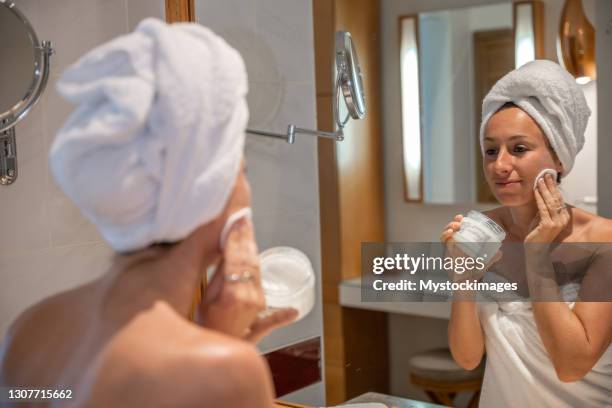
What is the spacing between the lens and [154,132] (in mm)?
760

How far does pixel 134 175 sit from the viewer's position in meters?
0.76

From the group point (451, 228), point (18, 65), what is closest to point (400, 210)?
point (451, 228)

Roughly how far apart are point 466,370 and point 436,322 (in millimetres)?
102

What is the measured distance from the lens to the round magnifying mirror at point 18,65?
1.49 meters

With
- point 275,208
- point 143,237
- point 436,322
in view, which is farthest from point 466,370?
point 143,237

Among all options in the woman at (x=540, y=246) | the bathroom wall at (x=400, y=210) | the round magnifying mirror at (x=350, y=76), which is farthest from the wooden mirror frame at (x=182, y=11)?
the woman at (x=540, y=246)

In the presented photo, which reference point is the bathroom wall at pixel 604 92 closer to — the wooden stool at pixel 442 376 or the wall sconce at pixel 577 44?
the wall sconce at pixel 577 44

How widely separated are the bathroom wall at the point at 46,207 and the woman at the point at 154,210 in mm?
742

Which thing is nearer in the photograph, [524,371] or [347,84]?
[524,371]

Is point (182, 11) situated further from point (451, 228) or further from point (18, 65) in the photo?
point (451, 228)

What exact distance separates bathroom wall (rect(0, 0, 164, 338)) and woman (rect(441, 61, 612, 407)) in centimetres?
80

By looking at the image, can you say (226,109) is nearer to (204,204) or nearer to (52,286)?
(204,204)

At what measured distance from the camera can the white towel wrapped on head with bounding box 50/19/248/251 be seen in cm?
75

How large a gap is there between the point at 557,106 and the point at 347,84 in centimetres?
43
